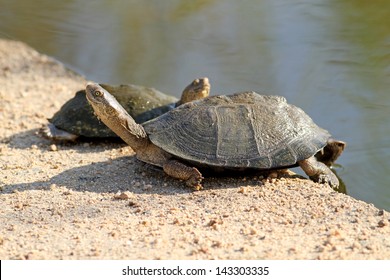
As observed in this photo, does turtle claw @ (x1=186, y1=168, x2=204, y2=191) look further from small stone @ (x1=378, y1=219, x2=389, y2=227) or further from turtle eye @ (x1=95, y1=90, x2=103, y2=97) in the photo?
small stone @ (x1=378, y1=219, x2=389, y2=227)

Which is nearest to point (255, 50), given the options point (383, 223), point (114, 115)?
point (114, 115)

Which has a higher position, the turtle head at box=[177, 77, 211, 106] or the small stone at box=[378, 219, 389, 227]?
the small stone at box=[378, 219, 389, 227]

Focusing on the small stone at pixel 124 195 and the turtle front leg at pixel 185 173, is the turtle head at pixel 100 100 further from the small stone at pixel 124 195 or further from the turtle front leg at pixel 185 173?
the small stone at pixel 124 195

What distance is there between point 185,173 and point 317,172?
110 centimetres

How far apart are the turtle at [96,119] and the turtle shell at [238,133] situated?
1051mm

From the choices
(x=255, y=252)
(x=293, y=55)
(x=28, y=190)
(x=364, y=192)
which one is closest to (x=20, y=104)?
(x=28, y=190)

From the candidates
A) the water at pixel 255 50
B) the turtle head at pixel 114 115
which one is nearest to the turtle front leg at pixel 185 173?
the turtle head at pixel 114 115

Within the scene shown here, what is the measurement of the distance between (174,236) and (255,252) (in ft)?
1.88

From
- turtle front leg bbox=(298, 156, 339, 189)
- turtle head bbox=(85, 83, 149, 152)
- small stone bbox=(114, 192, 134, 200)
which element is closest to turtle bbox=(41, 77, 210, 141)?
turtle head bbox=(85, 83, 149, 152)

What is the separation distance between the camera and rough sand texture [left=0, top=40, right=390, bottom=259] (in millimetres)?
4297

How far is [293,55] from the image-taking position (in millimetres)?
9195

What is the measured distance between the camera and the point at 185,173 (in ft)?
18.2
